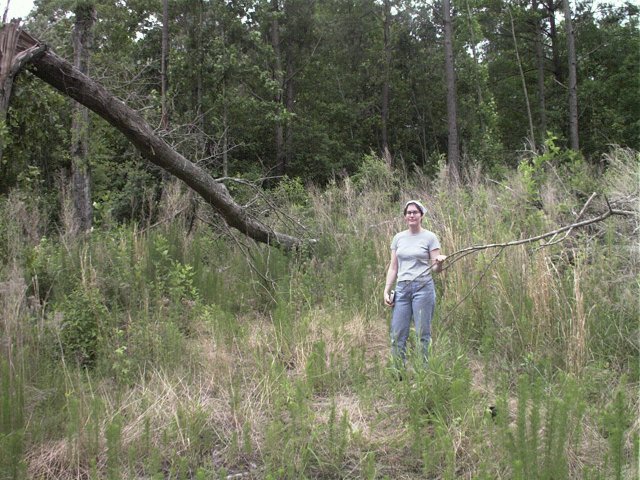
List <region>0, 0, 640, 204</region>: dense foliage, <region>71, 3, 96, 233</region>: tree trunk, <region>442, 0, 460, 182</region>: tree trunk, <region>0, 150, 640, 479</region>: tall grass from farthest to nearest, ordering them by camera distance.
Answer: <region>442, 0, 460, 182</region>: tree trunk, <region>0, 0, 640, 204</region>: dense foliage, <region>71, 3, 96, 233</region>: tree trunk, <region>0, 150, 640, 479</region>: tall grass

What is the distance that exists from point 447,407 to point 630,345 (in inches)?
68.4

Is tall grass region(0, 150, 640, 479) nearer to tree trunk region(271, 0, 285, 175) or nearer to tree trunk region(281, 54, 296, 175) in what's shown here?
tree trunk region(271, 0, 285, 175)

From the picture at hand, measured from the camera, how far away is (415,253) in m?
4.53

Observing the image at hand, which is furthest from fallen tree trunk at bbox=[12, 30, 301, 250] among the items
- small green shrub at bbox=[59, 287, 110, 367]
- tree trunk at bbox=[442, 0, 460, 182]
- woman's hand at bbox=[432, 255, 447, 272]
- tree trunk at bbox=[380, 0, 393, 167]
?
tree trunk at bbox=[380, 0, 393, 167]

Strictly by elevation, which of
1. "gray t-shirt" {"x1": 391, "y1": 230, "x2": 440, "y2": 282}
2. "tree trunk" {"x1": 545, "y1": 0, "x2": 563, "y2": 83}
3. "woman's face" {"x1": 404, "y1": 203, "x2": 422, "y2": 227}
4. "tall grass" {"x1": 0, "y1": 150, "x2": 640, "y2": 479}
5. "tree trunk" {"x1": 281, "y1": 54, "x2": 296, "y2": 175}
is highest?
"tree trunk" {"x1": 545, "y1": 0, "x2": 563, "y2": 83}

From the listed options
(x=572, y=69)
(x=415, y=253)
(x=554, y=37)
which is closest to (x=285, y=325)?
(x=415, y=253)

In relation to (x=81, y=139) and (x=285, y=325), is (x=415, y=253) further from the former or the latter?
(x=81, y=139)

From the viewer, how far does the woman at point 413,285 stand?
14.4ft

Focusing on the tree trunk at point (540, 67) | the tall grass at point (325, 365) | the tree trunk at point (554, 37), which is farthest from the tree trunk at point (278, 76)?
the tall grass at point (325, 365)

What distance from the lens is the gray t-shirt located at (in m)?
4.52

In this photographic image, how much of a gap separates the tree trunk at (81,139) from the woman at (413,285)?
7.29 m

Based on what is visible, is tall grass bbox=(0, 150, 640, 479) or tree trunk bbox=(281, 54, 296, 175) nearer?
tall grass bbox=(0, 150, 640, 479)

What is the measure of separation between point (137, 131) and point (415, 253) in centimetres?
342

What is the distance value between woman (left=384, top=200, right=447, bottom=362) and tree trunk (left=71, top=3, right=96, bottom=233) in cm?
729
